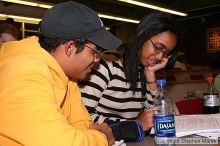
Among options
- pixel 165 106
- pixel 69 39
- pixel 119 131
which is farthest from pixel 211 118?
pixel 69 39

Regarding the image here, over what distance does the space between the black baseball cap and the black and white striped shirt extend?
25.3 inches

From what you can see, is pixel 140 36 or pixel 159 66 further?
pixel 159 66

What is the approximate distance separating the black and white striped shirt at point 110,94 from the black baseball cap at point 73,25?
2.11ft

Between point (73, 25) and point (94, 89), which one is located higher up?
point (73, 25)

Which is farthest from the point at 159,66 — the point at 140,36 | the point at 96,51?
the point at 96,51

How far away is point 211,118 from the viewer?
171 centimetres

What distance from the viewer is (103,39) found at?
132cm

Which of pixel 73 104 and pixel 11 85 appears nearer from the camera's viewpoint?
pixel 11 85

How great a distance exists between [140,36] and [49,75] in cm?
109

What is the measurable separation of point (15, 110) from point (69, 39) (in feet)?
1.35

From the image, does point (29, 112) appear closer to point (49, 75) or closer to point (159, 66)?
point (49, 75)

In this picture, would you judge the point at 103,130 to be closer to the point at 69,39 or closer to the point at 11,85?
A: the point at 69,39

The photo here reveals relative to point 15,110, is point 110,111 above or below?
below

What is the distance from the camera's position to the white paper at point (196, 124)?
150 centimetres
